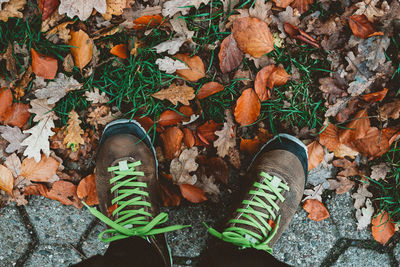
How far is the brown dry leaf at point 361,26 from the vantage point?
5.89ft

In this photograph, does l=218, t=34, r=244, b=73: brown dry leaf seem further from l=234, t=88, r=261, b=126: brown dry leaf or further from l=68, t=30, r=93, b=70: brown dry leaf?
l=68, t=30, r=93, b=70: brown dry leaf

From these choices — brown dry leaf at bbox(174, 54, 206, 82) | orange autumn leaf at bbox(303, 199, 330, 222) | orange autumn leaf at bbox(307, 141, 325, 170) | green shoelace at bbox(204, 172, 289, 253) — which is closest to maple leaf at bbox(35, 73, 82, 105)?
brown dry leaf at bbox(174, 54, 206, 82)

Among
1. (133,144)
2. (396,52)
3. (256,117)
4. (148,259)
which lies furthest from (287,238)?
(396,52)

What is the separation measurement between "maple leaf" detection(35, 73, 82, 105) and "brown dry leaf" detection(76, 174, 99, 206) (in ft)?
1.66

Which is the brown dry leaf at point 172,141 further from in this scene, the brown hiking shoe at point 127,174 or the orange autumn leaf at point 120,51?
the orange autumn leaf at point 120,51

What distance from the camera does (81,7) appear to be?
1.73m

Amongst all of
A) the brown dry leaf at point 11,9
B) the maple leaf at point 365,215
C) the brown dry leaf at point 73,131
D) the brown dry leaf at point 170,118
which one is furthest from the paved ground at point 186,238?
the brown dry leaf at point 11,9

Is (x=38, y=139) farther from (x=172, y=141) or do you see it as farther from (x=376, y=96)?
(x=376, y=96)

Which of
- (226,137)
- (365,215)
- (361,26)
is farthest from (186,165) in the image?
(361,26)

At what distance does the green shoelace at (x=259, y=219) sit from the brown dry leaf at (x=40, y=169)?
3.20 ft

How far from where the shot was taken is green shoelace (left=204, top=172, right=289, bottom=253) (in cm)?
172

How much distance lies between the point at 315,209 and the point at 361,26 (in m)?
1.12

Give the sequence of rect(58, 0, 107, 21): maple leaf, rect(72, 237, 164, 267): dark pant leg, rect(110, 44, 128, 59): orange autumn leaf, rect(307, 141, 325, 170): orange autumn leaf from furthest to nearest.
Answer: rect(307, 141, 325, 170): orange autumn leaf → rect(110, 44, 128, 59): orange autumn leaf → rect(58, 0, 107, 21): maple leaf → rect(72, 237, 164, 267): dark pant leg

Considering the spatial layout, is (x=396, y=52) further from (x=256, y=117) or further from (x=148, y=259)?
(x=148, y=259)
